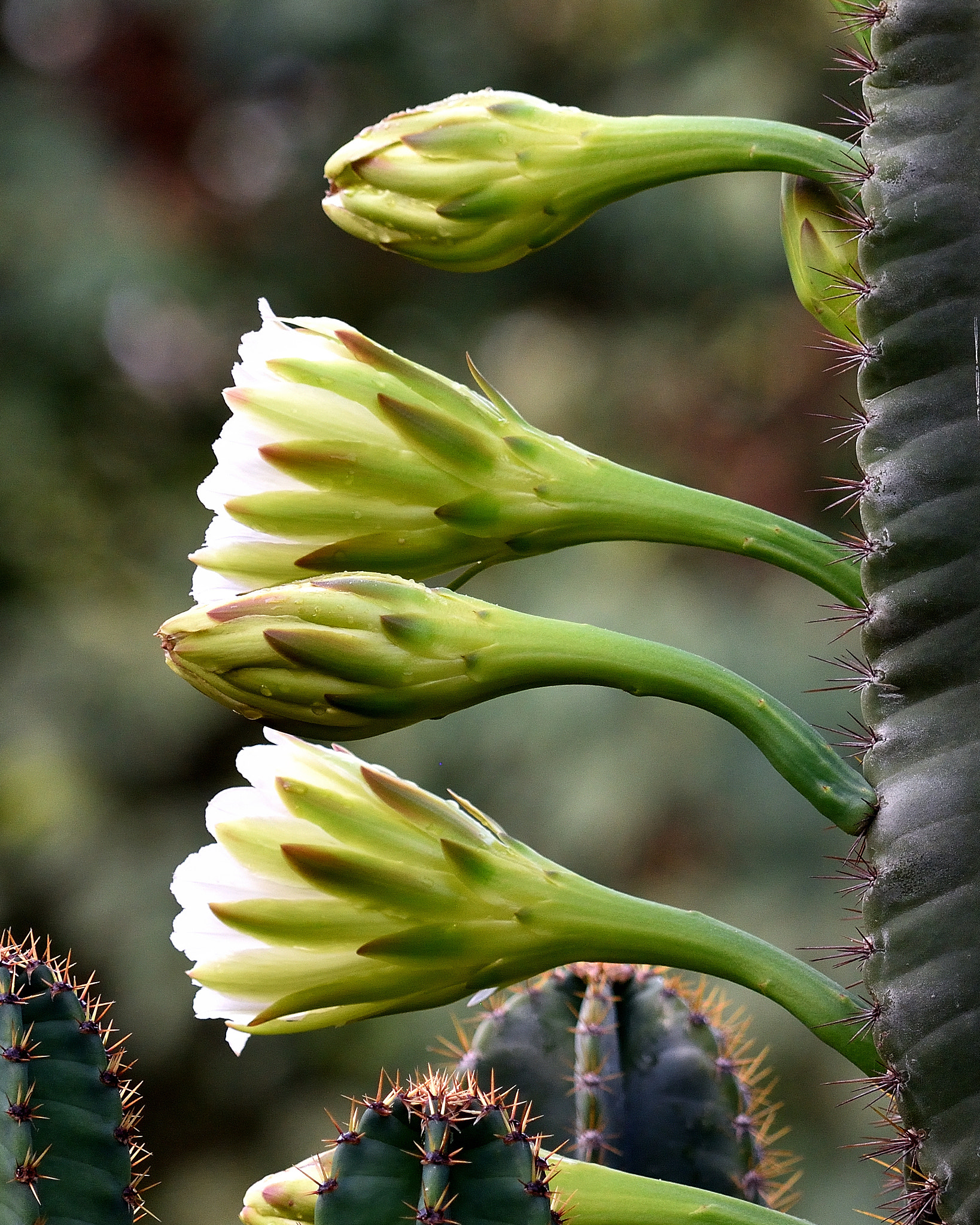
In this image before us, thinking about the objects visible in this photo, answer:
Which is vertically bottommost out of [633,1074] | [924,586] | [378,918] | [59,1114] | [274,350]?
[633,1074]

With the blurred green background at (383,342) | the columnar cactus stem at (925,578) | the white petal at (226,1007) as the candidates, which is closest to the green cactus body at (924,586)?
the columnar cactus stem at (925,578)

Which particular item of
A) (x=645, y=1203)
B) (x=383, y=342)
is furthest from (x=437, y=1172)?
(x=383, y=342)

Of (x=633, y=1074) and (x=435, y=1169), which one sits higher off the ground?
(x=435, y=1169)

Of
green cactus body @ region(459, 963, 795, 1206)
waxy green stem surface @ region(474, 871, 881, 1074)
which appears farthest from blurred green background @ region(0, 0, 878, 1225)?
waxy green stem surface @ region(474, 871, 881, 1074)

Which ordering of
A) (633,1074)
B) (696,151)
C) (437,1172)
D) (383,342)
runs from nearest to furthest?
(437,1172) → (696,151) → (633,1074) → (383,342)

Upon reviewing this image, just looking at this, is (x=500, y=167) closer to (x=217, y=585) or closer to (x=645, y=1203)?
(x=217, y=585)

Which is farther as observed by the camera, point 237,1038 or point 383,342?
point 383,342

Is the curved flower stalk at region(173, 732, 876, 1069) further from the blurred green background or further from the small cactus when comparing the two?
the blurred green background
